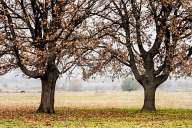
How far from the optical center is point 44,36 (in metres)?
34.9

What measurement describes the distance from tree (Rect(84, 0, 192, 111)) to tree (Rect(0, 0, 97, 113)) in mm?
3222

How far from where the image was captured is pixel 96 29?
39.8 m

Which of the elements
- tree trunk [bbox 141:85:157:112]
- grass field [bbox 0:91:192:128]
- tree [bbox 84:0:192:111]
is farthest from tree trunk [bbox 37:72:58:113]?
tree trunk [bbox 141:85:157:112]

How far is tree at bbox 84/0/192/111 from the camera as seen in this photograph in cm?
3888

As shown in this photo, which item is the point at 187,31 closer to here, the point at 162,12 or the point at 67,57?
the point at 162,12

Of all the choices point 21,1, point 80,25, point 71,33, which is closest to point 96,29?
point 80,25

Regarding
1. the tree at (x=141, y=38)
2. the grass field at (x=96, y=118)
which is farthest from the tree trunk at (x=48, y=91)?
the tree at (x=141, y=38)

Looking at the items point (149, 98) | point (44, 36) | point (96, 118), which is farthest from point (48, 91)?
point (149, 98)

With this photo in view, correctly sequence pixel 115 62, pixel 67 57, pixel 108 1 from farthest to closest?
1. pixel 115 62
2. pixel 108 1
3. pixel 67 57

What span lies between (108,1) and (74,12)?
21.8ft

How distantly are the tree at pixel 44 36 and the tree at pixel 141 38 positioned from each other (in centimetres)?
322

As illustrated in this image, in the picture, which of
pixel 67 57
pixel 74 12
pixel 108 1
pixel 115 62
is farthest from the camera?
pixel 115 62

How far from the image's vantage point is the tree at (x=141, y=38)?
128 ft

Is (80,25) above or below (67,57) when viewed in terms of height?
above
